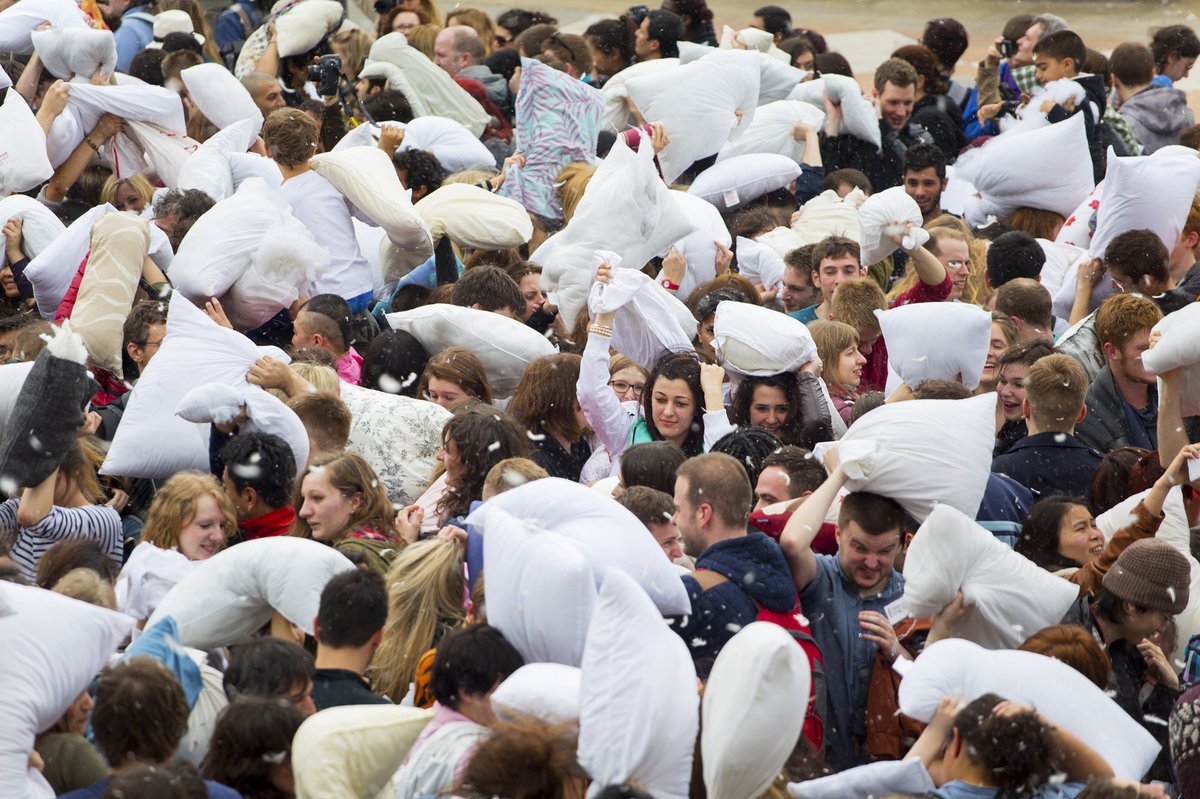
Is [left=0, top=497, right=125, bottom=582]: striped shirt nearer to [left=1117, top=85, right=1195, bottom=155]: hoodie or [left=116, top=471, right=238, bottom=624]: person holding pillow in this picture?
[left=116, top=471, right=238, bottom=624]: person holding pillow

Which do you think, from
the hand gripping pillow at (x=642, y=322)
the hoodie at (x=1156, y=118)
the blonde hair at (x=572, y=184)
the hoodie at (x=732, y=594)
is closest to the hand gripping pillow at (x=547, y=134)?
the blonde hair at (x=572, y=184)

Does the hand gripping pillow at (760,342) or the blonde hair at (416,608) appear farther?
the hand gripping pillow at (760,342)

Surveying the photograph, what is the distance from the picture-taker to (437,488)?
424 centimetres

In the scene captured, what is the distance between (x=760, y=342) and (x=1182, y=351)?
1.17 metres

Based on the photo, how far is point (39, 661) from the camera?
2949 millimetres

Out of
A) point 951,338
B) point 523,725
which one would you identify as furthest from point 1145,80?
point 523,725

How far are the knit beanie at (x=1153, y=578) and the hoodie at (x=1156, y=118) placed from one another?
465 centimetres

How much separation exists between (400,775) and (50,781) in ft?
2.13

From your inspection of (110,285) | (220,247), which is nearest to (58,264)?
(110,285)

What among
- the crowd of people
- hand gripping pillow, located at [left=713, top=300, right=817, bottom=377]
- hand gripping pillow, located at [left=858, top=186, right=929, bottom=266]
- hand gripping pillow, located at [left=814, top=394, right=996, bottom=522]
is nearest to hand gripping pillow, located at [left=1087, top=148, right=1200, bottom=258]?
the crowd of people

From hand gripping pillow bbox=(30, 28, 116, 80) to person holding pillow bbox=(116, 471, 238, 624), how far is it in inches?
114

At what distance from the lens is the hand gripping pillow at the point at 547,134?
22.2ft

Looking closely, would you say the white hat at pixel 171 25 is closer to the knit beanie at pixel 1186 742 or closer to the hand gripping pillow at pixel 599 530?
the hand gripping pillow at pixel 599 530

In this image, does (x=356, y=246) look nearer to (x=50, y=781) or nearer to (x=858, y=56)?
(x=50, y=781)
